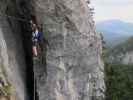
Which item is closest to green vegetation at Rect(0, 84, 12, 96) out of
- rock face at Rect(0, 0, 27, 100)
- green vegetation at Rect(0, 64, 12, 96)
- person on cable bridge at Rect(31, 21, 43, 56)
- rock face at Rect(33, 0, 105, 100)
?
green vegetation at Rect(0, 64, 12, 96)

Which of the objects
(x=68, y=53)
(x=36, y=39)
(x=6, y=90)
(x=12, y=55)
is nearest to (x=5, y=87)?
A: (x=6, y=90)

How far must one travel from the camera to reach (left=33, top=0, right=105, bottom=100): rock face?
69.6ft

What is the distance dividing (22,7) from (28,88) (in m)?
3.84

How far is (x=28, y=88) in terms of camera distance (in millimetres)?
22453

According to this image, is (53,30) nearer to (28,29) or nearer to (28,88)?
(28,29)

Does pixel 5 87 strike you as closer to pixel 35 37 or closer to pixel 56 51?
pixel 35 37

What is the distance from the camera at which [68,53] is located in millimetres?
21672

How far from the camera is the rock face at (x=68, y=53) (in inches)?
835

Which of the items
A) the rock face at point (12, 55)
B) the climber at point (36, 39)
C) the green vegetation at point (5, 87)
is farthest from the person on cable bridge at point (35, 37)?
the green vegetation at point (5, 87)

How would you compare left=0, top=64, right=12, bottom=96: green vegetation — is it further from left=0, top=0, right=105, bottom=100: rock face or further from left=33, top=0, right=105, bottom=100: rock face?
left=33, top=0, right=105, bottom=100: rock face

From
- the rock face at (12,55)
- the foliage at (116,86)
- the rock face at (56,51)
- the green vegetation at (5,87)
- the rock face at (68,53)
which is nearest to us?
the green vegetation at (5,87)

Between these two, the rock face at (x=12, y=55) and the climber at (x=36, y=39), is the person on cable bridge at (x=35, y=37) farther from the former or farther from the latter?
the rock face at (x=12, y=55)

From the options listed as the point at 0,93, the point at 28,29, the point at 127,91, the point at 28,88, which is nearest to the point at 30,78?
the point at 28,88

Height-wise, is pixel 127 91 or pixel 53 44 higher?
pixel 53 44
